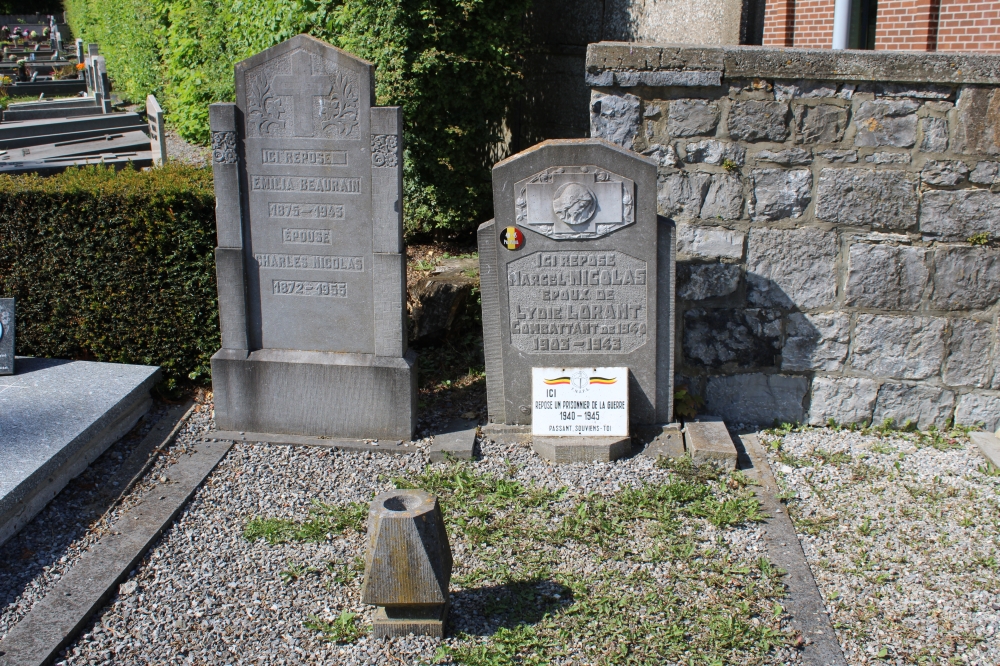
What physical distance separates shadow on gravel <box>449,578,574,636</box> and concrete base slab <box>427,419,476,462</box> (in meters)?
1.22

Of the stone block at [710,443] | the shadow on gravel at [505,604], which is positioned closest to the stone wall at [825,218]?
the stone block at [710,443]

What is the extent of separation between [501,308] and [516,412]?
2.10 ft

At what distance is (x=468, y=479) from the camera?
181 inches

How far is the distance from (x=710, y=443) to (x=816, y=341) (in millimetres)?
975

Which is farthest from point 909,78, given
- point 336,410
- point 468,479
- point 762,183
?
point 336,410

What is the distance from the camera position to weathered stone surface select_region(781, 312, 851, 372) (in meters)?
5.13

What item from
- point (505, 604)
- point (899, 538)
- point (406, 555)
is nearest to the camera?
point (406, 555)

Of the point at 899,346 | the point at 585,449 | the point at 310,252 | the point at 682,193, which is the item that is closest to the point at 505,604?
the point at 585,449

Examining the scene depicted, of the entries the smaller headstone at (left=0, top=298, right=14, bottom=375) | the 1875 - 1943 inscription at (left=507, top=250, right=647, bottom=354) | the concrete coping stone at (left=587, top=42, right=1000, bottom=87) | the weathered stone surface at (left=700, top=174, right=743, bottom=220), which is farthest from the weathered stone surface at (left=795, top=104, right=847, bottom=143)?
the smaller headstone at (left=0, top=298, right=14, bottom=375)

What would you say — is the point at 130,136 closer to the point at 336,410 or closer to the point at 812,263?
the point at 336,410

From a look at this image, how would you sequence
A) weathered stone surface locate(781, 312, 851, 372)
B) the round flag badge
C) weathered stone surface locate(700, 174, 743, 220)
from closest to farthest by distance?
the round flag badge < weathered stone surface locate(700, 174, 743, 220) < weathered stone surface locate(781, 312, 851, 372)

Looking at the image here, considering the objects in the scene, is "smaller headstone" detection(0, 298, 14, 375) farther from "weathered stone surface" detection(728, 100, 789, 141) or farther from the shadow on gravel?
"weathered stone surface" detection(728, 100, 789, 141)

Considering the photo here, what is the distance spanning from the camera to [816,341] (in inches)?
203

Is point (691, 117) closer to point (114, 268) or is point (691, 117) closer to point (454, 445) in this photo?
point (454, 445)
